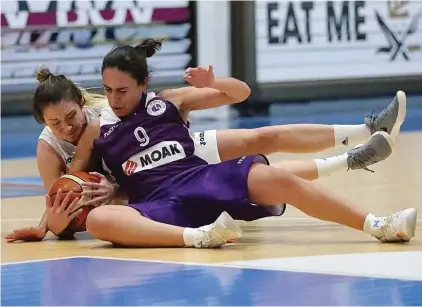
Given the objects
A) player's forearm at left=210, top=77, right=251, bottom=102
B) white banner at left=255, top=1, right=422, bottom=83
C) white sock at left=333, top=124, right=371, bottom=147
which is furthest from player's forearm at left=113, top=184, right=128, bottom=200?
white banner at left=255, top=1, right=422, bottom=83

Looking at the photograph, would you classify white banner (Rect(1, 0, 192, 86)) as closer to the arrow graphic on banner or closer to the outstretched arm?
the arrow graphic on banner

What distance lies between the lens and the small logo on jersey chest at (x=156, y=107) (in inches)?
179

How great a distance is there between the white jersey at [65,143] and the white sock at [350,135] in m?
1.14

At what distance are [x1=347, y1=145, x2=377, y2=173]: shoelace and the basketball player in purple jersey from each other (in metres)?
0.68

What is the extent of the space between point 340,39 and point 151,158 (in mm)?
7943

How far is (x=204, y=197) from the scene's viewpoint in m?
4.29

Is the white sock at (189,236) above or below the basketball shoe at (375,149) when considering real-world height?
below

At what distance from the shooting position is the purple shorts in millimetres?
4266

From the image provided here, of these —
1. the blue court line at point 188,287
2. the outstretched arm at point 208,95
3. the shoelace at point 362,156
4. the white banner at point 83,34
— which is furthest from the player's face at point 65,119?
the white banner at point 83,34

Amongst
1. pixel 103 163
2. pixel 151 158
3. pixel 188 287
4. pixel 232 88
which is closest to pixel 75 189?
pixel 103 163

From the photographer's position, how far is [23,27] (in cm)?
1102

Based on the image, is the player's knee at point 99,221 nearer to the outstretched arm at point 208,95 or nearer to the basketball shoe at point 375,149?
the outstretched arm at point 208,95

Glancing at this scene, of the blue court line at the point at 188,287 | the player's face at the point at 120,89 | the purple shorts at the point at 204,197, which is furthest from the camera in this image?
the player's face at the point at 120,89

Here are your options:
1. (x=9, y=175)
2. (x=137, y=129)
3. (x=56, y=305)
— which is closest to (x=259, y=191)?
(x=137, y=129)
